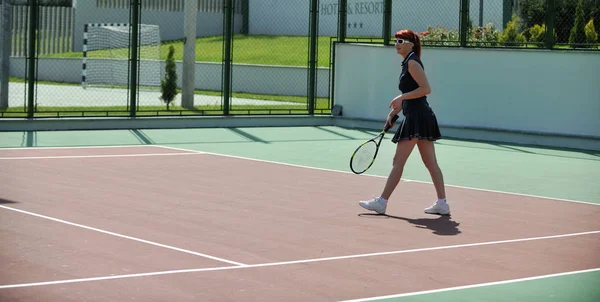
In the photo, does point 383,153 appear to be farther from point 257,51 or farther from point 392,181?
point 257,51

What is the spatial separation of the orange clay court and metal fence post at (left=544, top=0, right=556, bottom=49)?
6826 mm

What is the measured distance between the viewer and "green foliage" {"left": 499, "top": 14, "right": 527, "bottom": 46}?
2036cm

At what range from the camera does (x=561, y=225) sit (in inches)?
411

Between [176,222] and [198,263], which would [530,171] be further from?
[198,263]

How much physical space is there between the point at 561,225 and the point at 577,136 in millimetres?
8493

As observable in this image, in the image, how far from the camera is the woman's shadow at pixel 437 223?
9884 mm

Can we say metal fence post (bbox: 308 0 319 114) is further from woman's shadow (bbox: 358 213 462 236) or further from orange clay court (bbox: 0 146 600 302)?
woman's shadow (bbox: 358 213 462 236)

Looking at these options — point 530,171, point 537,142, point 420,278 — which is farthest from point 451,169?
point 420,278

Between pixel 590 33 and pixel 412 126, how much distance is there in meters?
9.27

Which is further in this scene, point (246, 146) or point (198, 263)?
point (246, 146)

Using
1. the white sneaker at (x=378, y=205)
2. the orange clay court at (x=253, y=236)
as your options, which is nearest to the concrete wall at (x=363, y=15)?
the orange clay court at (x=253, y=236)

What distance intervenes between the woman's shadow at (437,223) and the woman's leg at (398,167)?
25 centimetres

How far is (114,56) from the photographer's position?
33.7m

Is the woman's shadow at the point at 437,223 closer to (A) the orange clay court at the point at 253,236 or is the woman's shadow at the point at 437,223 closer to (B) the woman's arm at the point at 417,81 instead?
(A) the orange clay court at the point at 253,236
